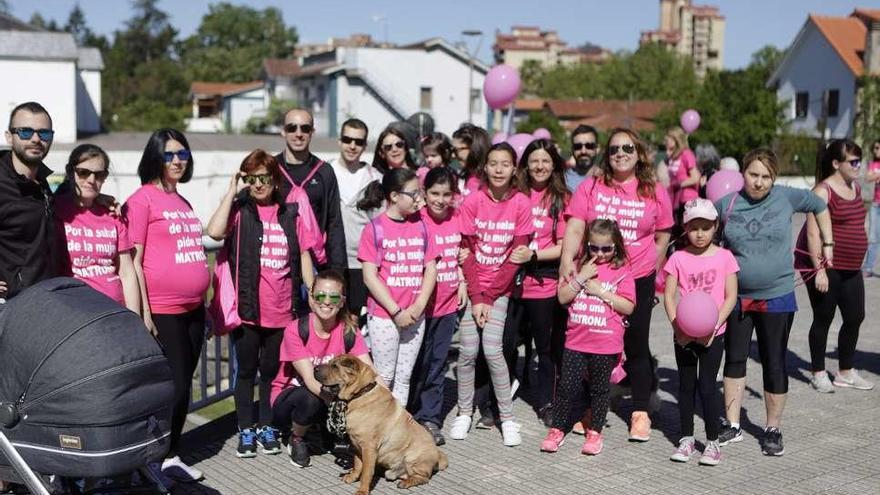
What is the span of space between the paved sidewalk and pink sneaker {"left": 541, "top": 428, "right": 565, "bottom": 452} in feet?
0.16

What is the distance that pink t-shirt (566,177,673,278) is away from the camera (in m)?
6.29

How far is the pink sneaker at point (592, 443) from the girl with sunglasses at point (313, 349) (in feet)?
5.00

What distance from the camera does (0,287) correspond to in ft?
15.3

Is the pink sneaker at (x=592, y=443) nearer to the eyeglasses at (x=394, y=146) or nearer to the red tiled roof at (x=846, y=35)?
the eyeglasses at (x=394, y=146)

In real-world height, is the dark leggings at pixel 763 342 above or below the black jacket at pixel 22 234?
below

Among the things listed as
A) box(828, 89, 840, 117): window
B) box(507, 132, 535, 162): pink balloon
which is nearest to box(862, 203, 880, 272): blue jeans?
box(507, 132, 535, 162): pink balloon

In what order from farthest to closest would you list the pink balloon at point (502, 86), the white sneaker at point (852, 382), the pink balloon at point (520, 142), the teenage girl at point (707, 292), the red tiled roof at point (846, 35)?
the red tiled roof at point (846, 35) < the pink balloon at point (502, 86) < the pink balloon at point (520, 142) < the white sneaker at point (852, 382) < the teenage girl at point (707, 292)

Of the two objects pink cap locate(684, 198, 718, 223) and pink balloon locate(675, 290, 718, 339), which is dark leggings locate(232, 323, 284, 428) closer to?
pink balloon locate(675, 290, 718, 339)

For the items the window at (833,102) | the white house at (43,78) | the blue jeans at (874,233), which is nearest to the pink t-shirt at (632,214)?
the blue jeans at (874,233)

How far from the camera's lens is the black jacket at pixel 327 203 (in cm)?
626

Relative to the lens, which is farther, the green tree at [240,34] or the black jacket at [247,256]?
the green tree at [240,34]

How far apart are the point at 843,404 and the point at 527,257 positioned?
9.82 ft

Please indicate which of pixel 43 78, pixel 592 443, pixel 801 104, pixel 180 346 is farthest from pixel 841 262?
pixel 801 104

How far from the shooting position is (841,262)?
7723 mm
